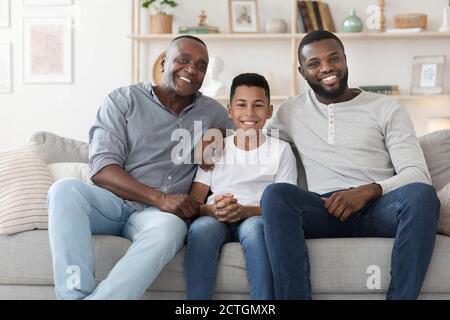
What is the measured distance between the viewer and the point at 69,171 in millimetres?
2689

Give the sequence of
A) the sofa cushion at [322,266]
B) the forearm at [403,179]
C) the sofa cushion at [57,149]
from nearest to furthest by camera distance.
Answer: the sofa cushion at [322,266]
the forearm at [403,179]
the sofa cushion at [57,149]

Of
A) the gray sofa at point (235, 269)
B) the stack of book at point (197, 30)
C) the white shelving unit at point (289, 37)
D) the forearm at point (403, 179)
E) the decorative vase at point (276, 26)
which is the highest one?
the decorative vase at point (276, 26)

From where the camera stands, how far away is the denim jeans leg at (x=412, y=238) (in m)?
2.06

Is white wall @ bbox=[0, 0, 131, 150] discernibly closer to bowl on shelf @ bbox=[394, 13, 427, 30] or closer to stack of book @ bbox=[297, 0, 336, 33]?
stack of book @ bbox=[297, 0, 336, 33]

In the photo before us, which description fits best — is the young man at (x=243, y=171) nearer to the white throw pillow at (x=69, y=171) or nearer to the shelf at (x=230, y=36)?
the white throw pillow at (x=69, y=171)

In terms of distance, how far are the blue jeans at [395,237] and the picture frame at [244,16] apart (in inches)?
115

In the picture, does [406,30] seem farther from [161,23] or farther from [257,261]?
[257,261]

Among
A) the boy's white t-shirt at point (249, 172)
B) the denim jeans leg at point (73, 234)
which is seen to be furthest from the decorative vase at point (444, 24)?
the denim jeans leg at point (73, 234)

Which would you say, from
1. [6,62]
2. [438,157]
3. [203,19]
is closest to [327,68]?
[438,157]

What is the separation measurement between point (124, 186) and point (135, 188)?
0.12ft

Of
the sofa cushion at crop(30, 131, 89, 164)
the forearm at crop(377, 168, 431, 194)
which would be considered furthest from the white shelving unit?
the forearm at crop(377, 168, 431, 194)

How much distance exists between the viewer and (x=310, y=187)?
2.51 meters

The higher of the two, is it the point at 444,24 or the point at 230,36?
the point at 444,24
